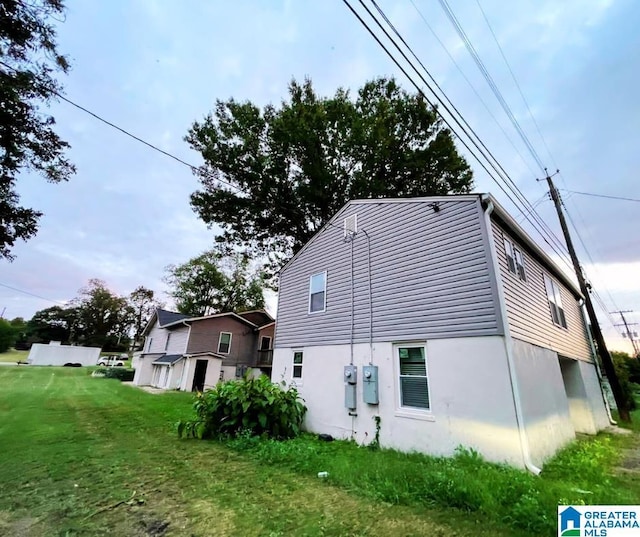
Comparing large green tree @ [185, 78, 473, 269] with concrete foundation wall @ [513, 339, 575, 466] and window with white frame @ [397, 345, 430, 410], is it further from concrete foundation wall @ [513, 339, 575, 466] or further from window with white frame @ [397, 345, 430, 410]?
concrete foundation wall @ [513, 339, 575, 466]

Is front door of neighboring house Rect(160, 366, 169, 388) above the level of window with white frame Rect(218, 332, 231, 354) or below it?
below

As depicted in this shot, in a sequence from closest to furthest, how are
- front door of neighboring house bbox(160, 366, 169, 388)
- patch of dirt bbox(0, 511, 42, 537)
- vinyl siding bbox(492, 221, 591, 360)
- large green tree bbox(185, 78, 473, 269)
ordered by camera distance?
patch of dirt bbox(0, 511, 42, 537), vinyl siding bbox(492, 221, 591, 360), large green tree bbox(185, 78, 473, 269), front door of neighboring house bbox(160, 366, 169, 388)

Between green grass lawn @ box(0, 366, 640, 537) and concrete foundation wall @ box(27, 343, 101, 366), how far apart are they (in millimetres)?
40192

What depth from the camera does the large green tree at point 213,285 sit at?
34188 mm

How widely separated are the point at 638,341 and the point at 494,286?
53793 millimetres

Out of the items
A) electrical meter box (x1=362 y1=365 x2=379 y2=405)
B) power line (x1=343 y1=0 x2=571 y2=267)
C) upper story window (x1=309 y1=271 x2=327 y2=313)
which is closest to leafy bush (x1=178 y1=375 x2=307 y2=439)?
electrical meter box (x1=362 y1=365 x2=379 y2=405)

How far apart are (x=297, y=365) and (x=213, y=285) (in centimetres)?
2840

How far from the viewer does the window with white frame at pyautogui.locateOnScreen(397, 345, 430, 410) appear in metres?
6.03

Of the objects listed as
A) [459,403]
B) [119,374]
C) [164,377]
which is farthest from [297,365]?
[119,374]

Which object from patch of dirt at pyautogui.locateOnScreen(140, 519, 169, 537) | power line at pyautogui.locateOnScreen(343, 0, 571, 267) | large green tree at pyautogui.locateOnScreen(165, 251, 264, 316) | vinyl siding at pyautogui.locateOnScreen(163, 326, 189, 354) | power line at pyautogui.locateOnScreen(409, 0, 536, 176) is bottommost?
patch of dirt at pyautogui.locateOnScreen(140, 519, 169, 537)

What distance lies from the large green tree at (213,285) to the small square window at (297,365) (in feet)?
83.6

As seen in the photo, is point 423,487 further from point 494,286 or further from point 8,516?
point 8,516

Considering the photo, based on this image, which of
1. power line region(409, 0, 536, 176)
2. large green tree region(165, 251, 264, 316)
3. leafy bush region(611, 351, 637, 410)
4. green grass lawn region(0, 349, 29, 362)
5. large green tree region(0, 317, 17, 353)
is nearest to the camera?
power line region(409, 0, 536, 176)

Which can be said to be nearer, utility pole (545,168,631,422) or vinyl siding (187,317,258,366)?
utility pole (545,168,631,422)
